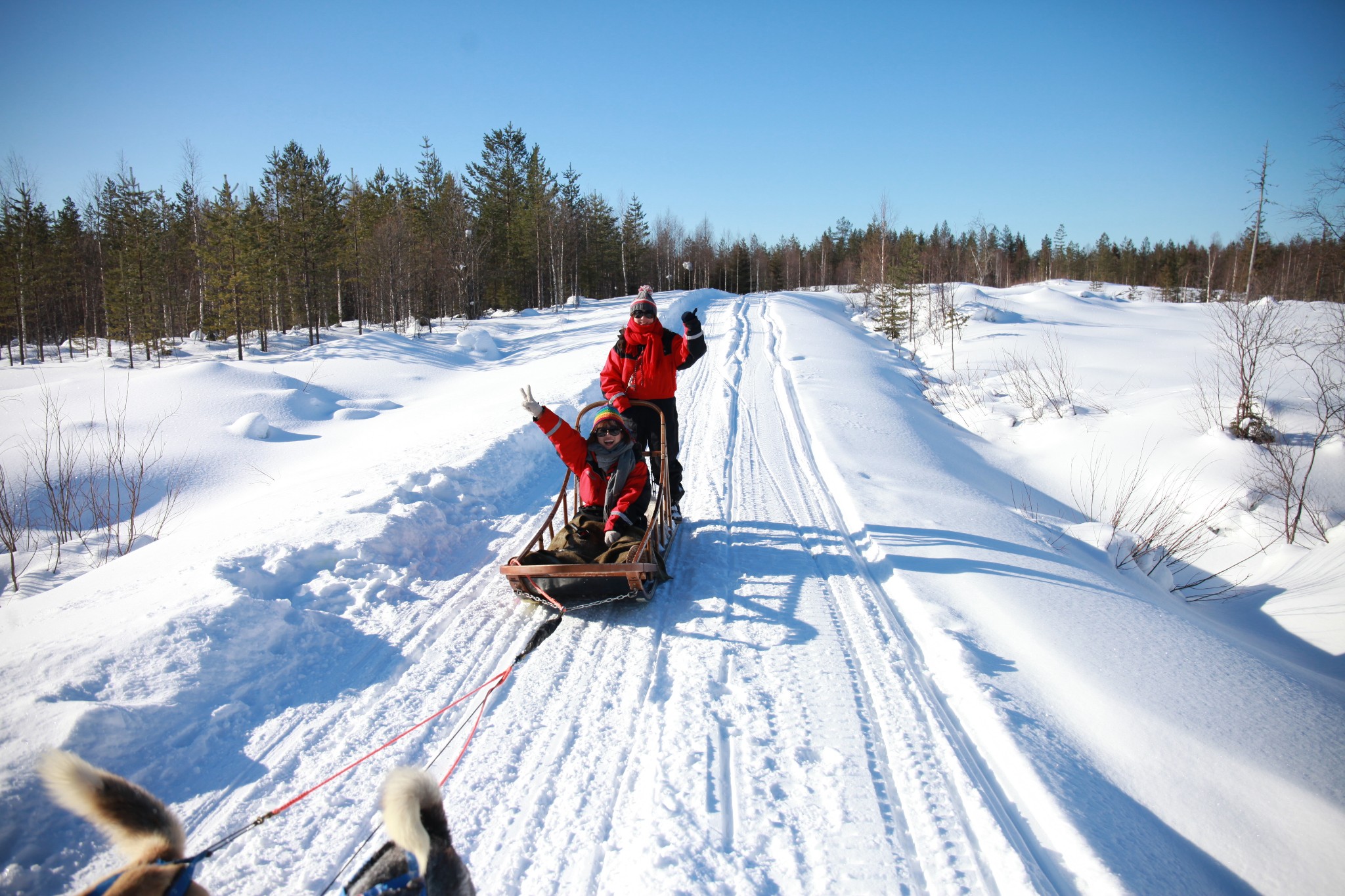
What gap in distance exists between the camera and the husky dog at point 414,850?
1388 mm

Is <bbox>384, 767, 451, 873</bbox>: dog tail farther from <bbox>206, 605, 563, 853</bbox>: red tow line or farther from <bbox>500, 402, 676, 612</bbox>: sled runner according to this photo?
<bbox>500, 402, 676, 612</bbox>: sled runner

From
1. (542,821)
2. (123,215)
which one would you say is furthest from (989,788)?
(123,215)

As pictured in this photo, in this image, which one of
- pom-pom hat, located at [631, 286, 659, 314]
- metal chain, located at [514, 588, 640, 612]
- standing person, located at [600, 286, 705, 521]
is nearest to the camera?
metal chain, located at [514, 588, 640, 612]

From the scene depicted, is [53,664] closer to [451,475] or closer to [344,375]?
[451,475]

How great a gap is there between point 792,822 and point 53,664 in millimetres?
3876

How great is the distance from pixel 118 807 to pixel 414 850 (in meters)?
0.79

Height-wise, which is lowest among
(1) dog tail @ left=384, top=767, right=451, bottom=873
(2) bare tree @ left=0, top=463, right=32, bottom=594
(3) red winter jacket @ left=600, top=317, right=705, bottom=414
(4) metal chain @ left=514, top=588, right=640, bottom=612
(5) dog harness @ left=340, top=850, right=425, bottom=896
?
(2) bare tree @ left=0, top=463, right=32, bottom=594

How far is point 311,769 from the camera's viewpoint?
268cm

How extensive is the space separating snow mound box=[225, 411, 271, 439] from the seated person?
926cm

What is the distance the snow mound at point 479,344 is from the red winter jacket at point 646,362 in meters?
18.8

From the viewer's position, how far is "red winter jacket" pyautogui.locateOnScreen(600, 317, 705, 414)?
5.35 m

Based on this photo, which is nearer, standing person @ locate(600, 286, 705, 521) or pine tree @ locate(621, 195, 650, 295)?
standing person @ locate(600, 286, 705, 521)

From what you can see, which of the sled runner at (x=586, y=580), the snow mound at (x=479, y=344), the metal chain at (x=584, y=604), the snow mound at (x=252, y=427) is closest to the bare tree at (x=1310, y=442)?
the sled runner at (x=586, y=580)

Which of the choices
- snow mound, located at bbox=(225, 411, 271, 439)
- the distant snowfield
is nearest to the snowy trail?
the distant snowfield
